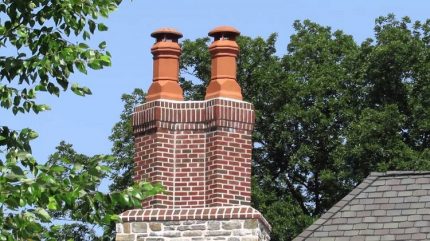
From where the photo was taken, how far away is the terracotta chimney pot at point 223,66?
19.9m

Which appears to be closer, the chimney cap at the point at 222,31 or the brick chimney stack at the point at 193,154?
the brick chimney stack at the point at 193,154

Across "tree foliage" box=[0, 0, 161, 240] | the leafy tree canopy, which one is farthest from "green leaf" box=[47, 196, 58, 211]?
the leafy tree canopy

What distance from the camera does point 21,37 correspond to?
1639 centimetres

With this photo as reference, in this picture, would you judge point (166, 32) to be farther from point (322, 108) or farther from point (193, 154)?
point (322, 108)

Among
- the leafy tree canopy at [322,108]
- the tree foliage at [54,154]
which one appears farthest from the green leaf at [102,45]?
the leafy tree canopy at [322,108]

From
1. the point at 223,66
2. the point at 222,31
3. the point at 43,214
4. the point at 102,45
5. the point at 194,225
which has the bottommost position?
the point at 43,214

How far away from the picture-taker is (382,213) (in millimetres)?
19828

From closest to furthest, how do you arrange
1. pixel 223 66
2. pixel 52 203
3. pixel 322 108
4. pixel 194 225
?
pixel 52 203 → pixel 194 225 → pixel 223 66 → pixel 322 108

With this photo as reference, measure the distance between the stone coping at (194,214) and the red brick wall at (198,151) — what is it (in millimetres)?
217

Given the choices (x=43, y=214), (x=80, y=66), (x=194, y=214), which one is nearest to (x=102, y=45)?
(x=80, y=66)

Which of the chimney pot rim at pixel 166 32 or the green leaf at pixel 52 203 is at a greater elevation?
the chimney pot rim at pixel 166 32

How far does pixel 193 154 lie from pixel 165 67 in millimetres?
1315

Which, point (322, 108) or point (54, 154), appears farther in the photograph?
point (322, 108)

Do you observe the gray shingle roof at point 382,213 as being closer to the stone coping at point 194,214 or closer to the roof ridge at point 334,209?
the roof ridge at point 334,209
